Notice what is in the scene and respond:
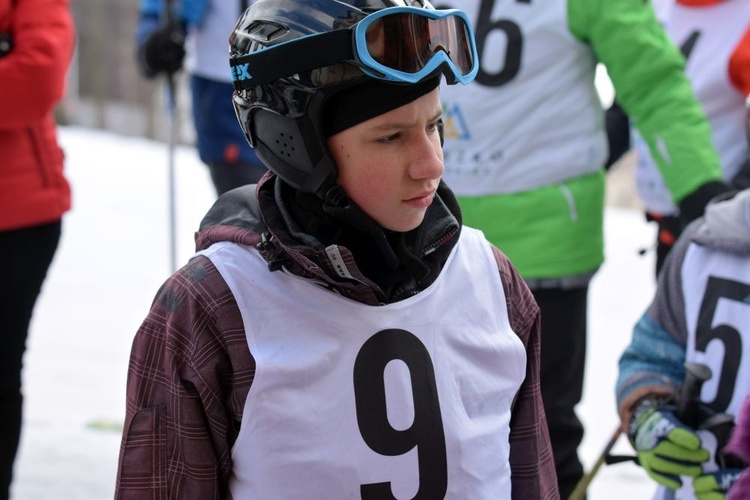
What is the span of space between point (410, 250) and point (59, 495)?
2.77m

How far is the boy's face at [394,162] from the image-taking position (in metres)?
2.00

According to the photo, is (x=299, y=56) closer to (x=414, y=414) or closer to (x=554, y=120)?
(x=414, y=414)

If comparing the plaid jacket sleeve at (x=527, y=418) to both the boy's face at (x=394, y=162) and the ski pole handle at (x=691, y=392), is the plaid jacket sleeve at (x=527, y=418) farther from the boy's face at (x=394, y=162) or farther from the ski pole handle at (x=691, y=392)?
the ski pole handle at (x=691, y=392)

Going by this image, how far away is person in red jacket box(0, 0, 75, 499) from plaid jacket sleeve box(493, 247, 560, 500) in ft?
5.55

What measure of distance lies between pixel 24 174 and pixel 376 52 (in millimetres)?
1808

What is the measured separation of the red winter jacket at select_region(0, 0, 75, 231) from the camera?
133 inches

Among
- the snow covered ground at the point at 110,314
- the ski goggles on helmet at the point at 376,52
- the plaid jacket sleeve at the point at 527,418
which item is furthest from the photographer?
the snow covered ground at the point at 110,314

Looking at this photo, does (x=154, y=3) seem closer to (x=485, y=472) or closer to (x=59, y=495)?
(x=59, y=495)

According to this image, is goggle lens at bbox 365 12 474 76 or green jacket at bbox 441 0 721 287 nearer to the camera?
goggle lens at bbox 365 12 474 76

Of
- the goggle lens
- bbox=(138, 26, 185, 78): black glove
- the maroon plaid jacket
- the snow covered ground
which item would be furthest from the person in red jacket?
→ the goggle lens

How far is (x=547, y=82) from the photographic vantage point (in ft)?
11.6

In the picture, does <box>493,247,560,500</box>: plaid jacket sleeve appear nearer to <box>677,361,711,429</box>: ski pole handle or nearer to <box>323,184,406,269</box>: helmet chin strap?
<box>323,184,406,269</box>: helmet chin strap

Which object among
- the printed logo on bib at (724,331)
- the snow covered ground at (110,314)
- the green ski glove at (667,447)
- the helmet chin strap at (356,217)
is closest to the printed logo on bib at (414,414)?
the helmet chin strap at (356,217)

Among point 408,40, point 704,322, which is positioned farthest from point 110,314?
point 408,40
